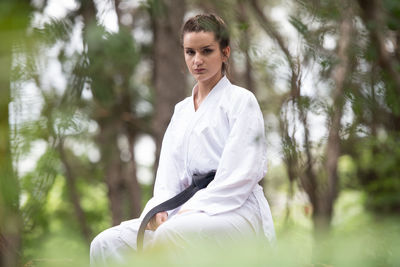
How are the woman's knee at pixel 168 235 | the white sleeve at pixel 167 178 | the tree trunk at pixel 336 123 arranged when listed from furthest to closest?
the white sleeve at pixel 167 178 < the tree trunk at pixel 336 123 < the woman's knee at pixel 168 235

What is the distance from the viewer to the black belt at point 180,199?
2.50 meters

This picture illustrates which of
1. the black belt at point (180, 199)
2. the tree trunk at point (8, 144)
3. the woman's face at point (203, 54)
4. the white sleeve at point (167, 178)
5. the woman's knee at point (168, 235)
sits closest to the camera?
the tree trunk at point (8, 144)

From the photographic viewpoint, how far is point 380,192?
24.5 feet

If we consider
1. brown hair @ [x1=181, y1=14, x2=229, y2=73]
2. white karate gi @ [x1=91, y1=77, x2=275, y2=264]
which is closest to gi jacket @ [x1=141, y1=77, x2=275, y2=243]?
white karate gi @ [x1=91, y1=77, x2=275, y2=264]

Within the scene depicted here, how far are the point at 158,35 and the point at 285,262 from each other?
5640mm

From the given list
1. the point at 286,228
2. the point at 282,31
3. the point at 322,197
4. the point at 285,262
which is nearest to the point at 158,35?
the point at 322,197

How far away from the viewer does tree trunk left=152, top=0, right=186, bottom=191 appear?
20.3ft

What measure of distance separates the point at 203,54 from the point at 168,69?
3.77 m

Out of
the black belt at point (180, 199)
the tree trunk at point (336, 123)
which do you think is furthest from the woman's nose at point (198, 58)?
the tree trunk at point (336, 123)

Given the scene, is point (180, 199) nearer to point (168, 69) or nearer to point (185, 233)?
Result: point (185, 233)

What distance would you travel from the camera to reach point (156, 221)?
2551 mm

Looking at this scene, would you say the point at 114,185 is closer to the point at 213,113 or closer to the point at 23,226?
the point at 213,113

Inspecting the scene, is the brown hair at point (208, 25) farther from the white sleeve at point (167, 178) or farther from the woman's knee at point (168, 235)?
the woman's knee at point (168, 235)

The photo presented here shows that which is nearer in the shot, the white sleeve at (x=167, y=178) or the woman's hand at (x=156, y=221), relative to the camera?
the woman's hand at (x=156, y=221)
